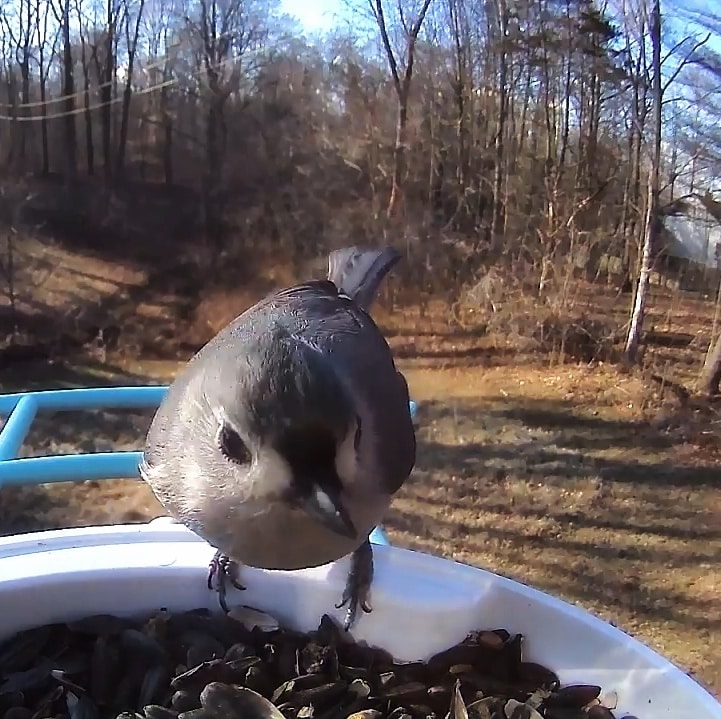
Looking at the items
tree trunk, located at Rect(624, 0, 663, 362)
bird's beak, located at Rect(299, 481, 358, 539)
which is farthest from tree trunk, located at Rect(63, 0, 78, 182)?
bird's beak, located at Rect(299, 481, 358, 539)

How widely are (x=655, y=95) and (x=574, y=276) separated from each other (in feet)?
1.85

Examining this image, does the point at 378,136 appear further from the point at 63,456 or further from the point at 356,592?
the point at 356,592

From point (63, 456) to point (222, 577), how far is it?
10.1 inches

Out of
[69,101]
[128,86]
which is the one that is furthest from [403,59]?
[69,101]

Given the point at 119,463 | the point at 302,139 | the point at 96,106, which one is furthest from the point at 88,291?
the point at 119,463

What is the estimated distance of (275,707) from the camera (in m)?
0.72

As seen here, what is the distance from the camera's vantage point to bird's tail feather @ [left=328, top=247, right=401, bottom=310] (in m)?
1.13

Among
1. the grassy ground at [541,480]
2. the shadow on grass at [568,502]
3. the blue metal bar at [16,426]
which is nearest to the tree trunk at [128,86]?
the grassy ground at [541,480]

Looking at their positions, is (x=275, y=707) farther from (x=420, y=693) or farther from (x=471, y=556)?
(x=471, y=556)

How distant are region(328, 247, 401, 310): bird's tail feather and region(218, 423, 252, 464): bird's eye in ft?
1.48

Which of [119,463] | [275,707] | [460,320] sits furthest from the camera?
[460,320]

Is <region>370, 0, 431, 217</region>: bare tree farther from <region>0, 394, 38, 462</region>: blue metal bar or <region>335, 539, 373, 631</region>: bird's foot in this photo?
<region>335, 539, 373, 631</region>: bird's foot

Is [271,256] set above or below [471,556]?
above

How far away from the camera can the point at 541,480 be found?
2.61 meters
